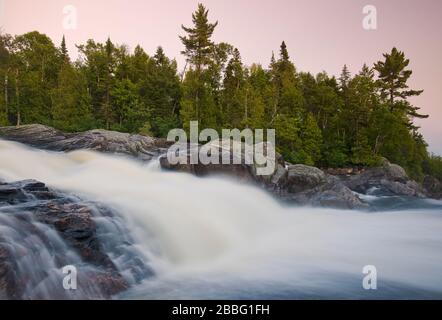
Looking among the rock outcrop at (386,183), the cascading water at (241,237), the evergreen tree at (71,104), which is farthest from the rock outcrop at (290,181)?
the evergreen tree at (71,104)

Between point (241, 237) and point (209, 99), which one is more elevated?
point (209, 99)

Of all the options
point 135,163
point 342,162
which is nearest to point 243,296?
point 135,163

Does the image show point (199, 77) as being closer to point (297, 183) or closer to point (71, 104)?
point (71, 104)

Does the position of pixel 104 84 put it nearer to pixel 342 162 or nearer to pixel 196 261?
pixel 342 162

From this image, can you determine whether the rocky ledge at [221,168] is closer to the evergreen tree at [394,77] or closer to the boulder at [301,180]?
the boulder at [301,180]

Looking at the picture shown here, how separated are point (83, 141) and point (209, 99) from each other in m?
17.3

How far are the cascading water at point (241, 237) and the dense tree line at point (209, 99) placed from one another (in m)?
18.6

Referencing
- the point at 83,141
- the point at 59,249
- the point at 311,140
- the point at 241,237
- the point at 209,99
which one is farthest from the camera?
the point at 311,140

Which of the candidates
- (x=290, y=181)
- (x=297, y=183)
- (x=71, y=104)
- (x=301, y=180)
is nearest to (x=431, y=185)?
(x=301, y=180)

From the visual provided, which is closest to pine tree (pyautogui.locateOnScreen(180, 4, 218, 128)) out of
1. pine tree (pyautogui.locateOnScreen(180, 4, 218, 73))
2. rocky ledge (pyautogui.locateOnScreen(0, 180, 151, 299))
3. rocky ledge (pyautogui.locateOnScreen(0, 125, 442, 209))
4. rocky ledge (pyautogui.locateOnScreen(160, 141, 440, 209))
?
pine tree (pyautogui.locateOnScreen(180, 4, 218, 73))

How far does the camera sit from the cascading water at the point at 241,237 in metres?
8.80

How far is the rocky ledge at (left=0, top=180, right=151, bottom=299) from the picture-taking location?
6.67 meters

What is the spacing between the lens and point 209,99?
38406 mm

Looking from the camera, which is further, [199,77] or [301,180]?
[199,77]
